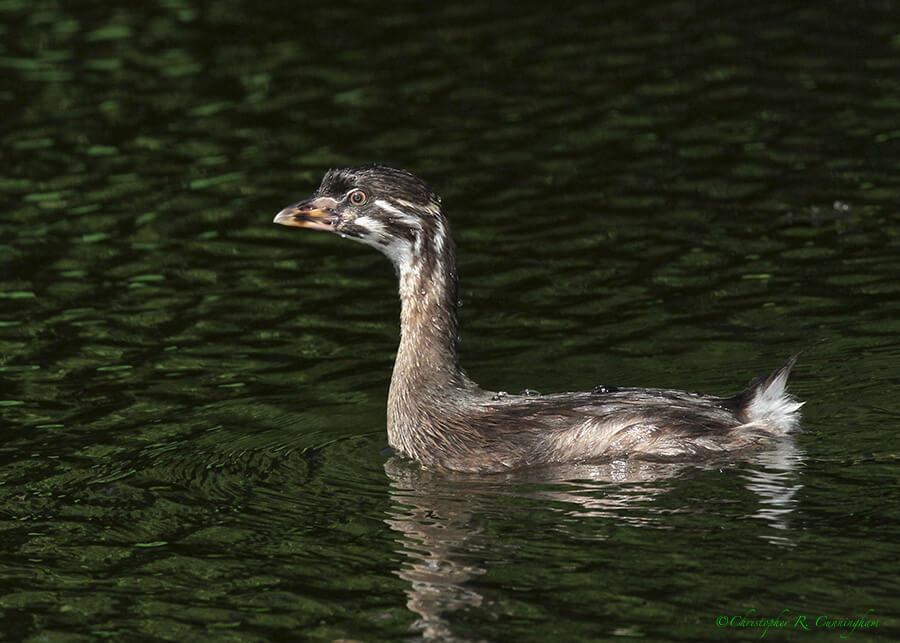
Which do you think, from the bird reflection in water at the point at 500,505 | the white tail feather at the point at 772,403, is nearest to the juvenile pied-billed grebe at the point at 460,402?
the white tail feather at the point at 772,403

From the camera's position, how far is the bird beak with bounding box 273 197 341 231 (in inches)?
547

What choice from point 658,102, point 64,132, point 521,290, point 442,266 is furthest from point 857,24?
point 442,266

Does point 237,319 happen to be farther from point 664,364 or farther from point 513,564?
point 513,564

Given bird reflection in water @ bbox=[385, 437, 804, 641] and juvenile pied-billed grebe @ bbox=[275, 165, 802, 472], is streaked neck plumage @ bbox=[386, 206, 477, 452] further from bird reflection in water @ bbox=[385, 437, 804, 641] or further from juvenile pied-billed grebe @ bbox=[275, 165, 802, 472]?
bird reflection in water @ bbox=[385, 437, 804, 641]

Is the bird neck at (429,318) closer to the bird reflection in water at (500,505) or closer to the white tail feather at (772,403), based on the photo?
the bird reflection in water at (500,505)

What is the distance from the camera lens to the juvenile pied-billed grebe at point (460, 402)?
41.8 ft

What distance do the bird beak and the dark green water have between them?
1.78 m

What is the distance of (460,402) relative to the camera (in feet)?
44.1

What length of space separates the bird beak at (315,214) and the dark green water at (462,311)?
1.78m

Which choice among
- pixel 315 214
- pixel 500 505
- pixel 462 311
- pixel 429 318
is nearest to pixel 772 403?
Answer: pixel 500 505

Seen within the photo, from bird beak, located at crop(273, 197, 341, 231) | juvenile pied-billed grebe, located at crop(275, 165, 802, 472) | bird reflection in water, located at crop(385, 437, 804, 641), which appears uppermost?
bird beak, located at crop(273, 197, 341, 231)

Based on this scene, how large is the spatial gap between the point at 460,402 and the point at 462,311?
A: 12.0 feet

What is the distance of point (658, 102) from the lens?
22500 millimetres

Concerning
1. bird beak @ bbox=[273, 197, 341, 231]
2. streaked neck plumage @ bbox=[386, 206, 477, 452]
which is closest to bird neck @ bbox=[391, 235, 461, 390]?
streaked neck plumage @ bbox=[386, 206, 477, 452]
